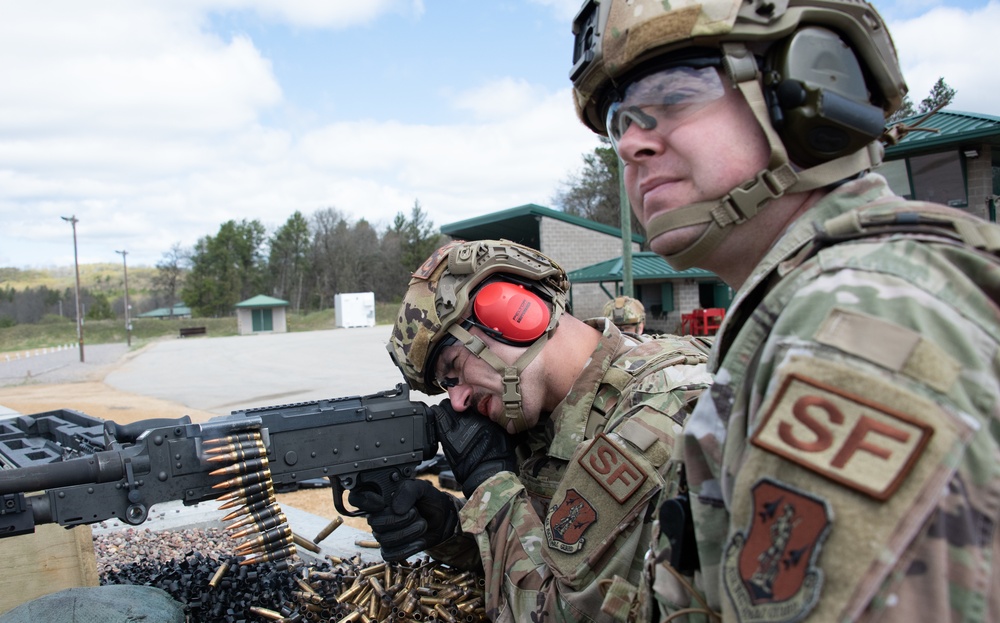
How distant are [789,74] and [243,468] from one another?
2.58 metres

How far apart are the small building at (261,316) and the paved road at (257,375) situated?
62.6 feet

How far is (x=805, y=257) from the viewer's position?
129 cm

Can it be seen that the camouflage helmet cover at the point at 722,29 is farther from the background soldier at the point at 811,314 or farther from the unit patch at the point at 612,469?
the unit patch at the point at 612,469

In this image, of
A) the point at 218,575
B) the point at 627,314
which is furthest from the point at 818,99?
the point at 627,314

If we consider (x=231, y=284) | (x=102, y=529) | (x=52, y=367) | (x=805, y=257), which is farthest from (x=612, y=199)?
(x=805, y=257)

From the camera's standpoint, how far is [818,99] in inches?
55.2

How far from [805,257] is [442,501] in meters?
2.45

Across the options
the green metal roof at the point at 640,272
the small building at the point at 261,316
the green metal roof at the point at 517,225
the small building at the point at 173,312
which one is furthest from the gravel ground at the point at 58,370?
the small building at the point at 173,312

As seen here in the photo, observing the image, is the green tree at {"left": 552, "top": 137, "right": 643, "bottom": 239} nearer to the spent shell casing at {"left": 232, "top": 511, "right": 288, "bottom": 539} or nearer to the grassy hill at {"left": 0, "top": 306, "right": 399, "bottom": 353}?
the grassy hill at {"left": 0, "top": 306, "right": 399, "bottom": 353}

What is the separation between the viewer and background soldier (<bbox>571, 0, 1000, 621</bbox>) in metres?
0.93

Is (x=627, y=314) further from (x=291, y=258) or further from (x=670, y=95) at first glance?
(x=291, y=258)

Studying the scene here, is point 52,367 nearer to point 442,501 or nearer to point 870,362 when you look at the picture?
point 442,501

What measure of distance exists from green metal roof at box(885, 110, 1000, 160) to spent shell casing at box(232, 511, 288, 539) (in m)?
13.1

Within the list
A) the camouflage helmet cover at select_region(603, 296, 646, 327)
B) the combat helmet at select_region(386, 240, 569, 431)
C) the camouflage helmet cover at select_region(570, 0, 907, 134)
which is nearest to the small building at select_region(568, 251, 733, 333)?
the camouflage helmet cover at select_region(603, 296, 646, 327)
